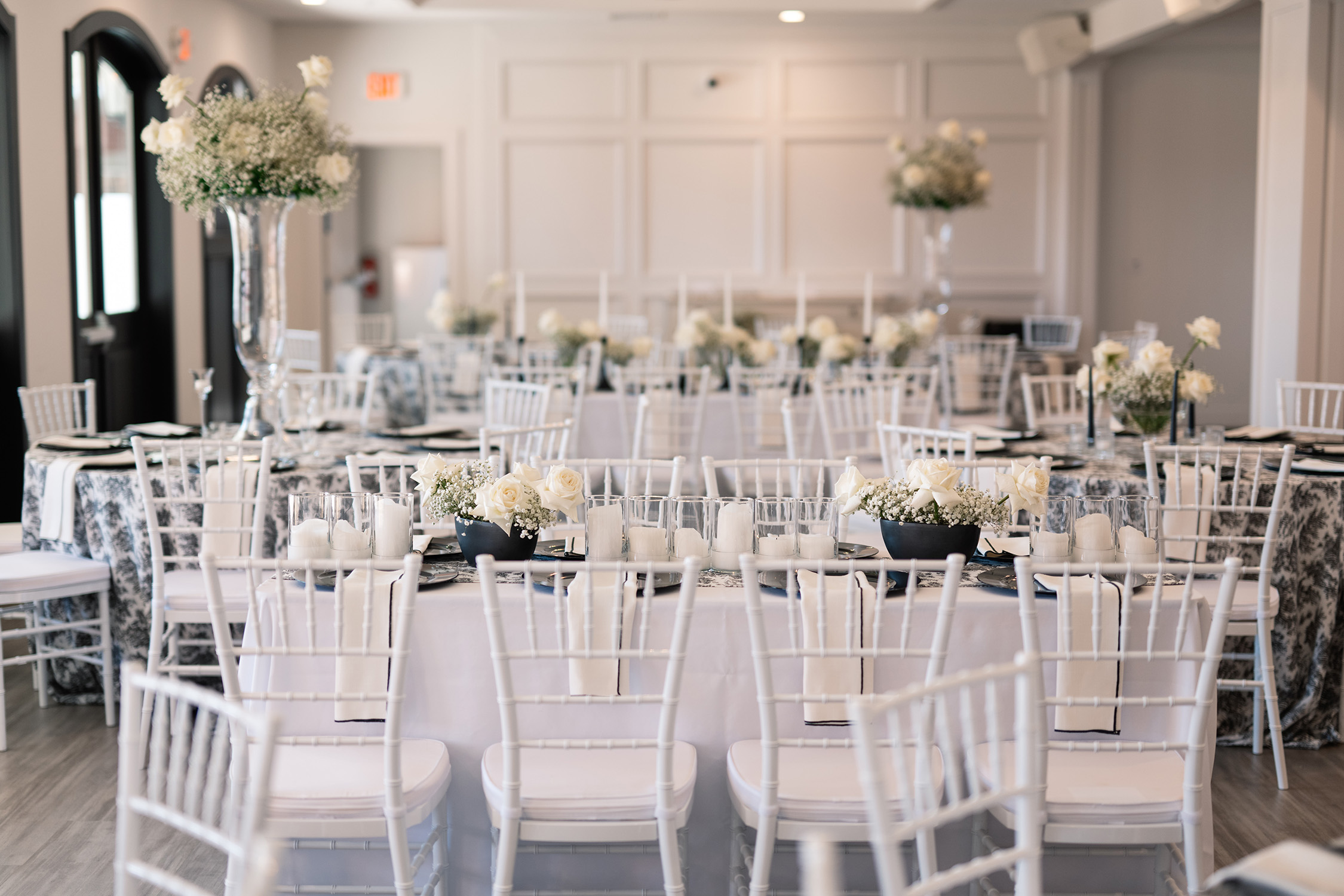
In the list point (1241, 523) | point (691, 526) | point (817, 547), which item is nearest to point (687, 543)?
point (691, 526)

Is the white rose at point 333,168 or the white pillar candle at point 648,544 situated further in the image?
the white rose at point 333,168

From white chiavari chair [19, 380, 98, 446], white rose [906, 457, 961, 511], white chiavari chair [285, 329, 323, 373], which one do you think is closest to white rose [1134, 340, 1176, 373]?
white rose [906, 457, 961, 511]

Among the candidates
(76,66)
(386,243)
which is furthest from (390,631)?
(386,243)

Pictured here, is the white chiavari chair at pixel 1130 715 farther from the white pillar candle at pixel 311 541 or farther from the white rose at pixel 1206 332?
the white rose at pixel 1206 332

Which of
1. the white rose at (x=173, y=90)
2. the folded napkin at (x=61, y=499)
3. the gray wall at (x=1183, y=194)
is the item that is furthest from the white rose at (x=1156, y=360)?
the gray wall at (x=1183, y=194)

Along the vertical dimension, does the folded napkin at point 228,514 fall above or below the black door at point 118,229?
below

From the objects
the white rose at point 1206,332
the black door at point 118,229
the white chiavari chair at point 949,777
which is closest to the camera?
the white chiavari chair at point 949,777

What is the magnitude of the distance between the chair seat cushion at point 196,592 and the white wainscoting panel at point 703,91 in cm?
681

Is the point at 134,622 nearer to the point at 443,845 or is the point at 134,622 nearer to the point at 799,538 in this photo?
the point at 443,845

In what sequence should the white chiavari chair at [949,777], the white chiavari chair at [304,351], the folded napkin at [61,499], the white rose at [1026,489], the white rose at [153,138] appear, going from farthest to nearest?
the white chiavari chair at [304,351] < the folded napkin at [61,499] < the white rose at [153,138] < the white rose at [1026,489] < the white chiavari chair at [949,777]

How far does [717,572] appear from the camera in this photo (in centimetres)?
288

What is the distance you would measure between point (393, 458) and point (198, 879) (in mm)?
1170

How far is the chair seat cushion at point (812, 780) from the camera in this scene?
7.70ft

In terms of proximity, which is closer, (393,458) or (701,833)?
(701,833)
